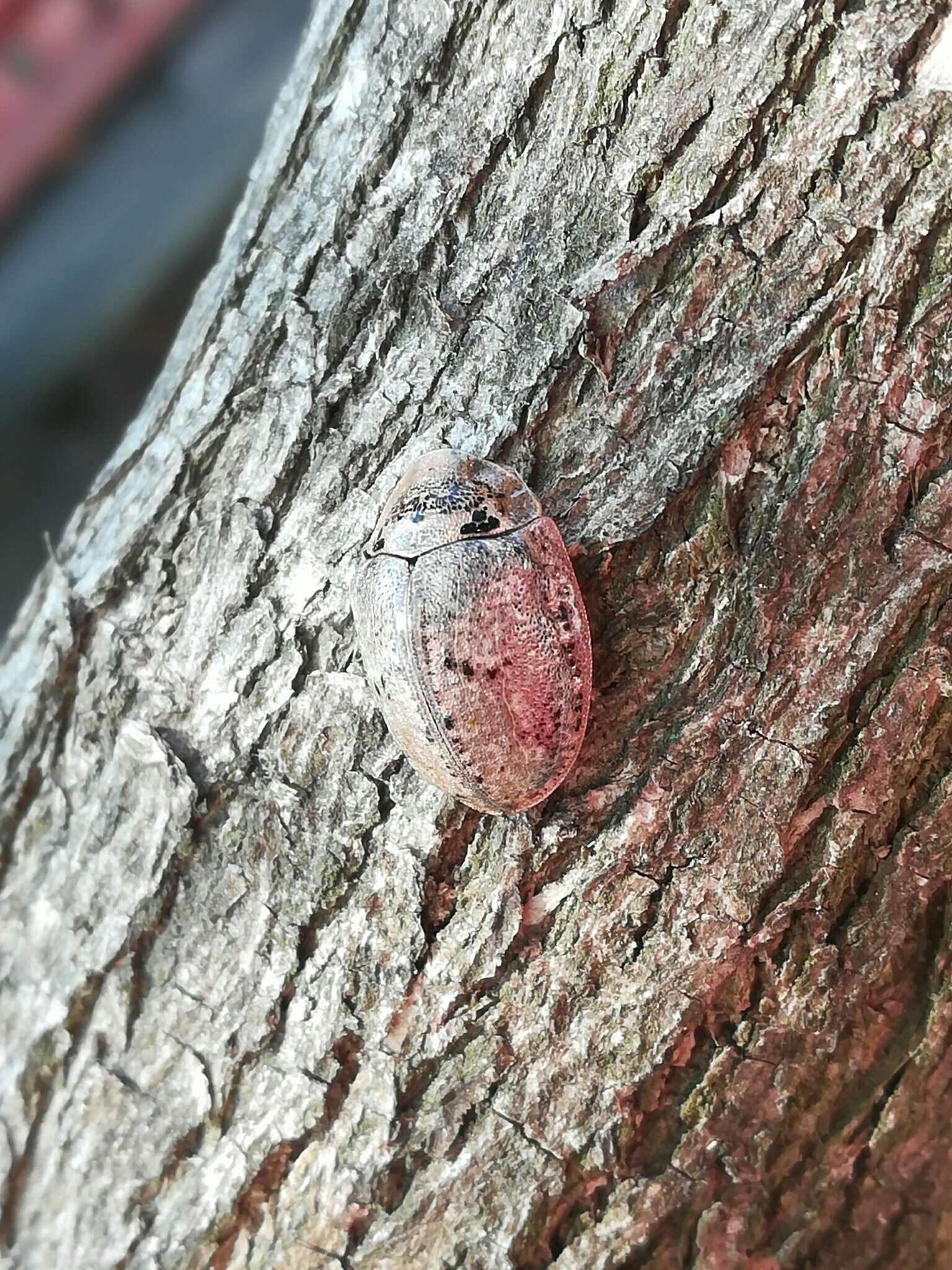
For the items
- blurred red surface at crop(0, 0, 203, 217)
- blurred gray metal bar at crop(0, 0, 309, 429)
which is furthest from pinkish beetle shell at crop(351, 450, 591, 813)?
blurred red surface at crop(0, 0, 203, 217)

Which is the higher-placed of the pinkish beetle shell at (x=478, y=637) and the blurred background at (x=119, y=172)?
the blurred background at (x=119, y=172)

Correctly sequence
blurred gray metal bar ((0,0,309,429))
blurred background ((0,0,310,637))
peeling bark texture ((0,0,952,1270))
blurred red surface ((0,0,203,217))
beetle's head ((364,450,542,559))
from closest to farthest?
1. peeling bark texture ((0,0,952,1270))
2. beetle's head ((364,450,542,559))
3. blurred red surface ((0,0,203,217))
4. blurred background ((0,0,310,637))
5. blurred gray metal bar ((0,0,309,429))

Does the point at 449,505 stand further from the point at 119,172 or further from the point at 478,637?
the point at 119,172

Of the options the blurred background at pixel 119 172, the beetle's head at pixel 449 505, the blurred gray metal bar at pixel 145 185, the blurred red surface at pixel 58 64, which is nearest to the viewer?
the beetle's head at pixel 449 505

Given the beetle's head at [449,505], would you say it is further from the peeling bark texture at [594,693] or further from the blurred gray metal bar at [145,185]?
the blurred gray metal bar at [145,185]

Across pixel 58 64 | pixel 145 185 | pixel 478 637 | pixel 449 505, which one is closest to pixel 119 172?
pixel 145 185

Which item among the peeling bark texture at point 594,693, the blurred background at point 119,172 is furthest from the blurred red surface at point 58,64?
the peeling bark texture at point 594,693

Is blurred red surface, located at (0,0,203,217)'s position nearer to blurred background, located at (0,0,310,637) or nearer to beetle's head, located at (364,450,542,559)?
blurred background, located at (0,0,310,637)
